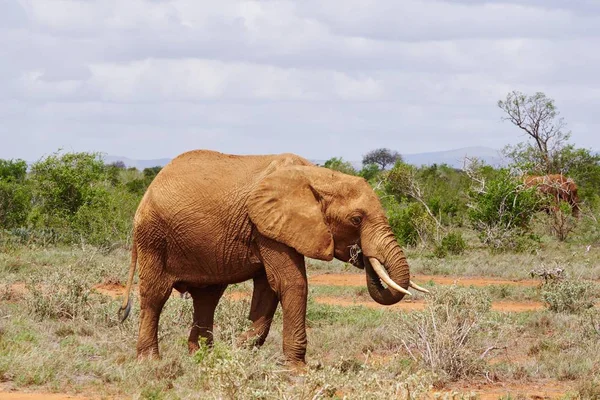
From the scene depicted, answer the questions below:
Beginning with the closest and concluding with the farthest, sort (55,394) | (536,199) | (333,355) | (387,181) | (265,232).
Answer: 1. (55,394)
2. (265,232)
3. (333,355)
4. (536,199)
5. (387,181)

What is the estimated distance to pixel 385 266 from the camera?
358 inches

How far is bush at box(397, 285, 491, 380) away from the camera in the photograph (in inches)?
381

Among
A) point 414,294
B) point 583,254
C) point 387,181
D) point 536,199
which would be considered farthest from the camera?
point 387,181

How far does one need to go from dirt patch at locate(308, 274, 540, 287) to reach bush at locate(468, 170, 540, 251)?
4.14 m

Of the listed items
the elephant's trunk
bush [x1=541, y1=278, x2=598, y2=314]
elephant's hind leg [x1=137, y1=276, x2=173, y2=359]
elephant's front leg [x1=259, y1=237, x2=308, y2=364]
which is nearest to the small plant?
elephant's hind leg [x1=137, y1=276, x2=173, y2=359]

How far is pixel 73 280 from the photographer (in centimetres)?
1232

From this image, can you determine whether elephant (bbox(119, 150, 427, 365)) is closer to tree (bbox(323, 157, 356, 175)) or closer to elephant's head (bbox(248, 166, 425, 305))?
elephant's head (bbox(248, 166, 425, 305))

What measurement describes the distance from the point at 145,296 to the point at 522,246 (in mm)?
14540

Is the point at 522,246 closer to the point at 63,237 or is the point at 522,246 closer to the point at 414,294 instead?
the point at 414,294

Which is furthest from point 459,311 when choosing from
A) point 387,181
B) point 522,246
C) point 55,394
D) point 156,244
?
point 387,181

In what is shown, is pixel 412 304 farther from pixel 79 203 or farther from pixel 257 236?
pixel 79 203

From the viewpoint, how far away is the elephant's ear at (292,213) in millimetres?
9141

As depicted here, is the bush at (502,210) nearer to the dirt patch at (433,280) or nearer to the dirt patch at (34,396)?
the dirt patch at (433,280)

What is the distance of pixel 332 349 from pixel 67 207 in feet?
46.3
